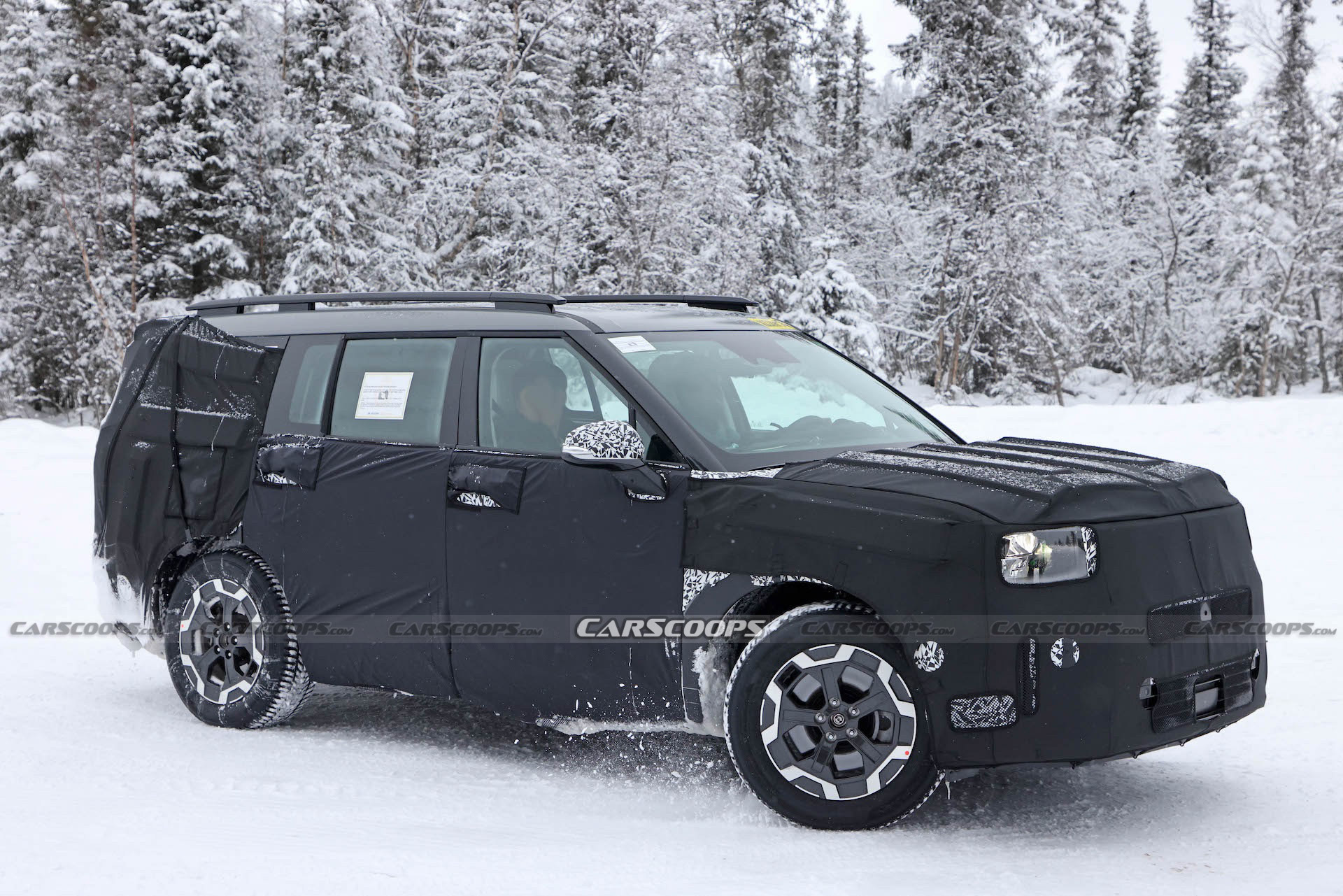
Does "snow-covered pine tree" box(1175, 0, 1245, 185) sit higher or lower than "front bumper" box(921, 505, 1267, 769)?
higher

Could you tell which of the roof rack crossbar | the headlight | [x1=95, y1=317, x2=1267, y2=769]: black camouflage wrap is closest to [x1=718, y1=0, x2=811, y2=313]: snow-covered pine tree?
Result: the roof rack crossbar

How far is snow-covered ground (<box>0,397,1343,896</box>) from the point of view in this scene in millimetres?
3879

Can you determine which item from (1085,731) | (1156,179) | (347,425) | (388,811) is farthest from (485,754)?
(1156,179)

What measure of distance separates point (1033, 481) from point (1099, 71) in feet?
170

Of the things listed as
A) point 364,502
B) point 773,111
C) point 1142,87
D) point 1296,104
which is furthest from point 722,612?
point 1142,87

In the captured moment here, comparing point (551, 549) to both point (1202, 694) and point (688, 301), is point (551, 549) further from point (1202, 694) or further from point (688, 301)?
point (1202, 694)

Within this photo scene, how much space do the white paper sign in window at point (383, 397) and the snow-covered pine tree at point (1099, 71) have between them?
48.8 meters

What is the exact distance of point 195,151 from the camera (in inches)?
1321

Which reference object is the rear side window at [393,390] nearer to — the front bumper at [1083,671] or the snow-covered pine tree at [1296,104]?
the front bumper at [1083,671]

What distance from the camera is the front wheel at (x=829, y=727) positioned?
4.21m

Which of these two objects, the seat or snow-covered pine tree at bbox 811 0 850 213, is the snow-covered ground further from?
snow-covered pine tree at bbox 811 0 850 213

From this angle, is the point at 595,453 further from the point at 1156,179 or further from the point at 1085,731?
the point at 1156,179

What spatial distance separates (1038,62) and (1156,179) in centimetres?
771

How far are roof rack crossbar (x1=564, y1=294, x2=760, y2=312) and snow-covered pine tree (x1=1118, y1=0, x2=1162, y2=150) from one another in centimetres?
5278
